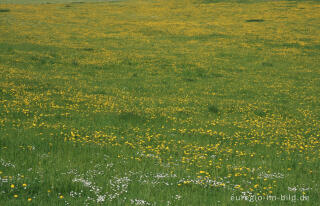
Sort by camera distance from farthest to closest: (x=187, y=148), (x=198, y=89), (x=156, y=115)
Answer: (x=198, y=89)
(x=156, y=115)
(x=187, y=148)

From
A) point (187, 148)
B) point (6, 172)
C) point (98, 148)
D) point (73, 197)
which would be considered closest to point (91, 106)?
point (98, 148)

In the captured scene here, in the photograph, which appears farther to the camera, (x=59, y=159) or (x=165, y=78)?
(x=165, y=78)

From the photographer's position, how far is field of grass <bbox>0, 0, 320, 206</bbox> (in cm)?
730

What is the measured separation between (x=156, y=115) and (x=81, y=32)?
122 ft

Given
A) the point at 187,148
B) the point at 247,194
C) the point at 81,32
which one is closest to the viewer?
the point at 247,194

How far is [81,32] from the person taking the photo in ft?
155

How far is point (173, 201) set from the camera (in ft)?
22.1

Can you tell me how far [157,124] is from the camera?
43.3ft

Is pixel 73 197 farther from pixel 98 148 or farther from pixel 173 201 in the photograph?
pixel 98 148

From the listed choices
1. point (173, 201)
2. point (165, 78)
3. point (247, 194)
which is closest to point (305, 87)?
point (165, 78)

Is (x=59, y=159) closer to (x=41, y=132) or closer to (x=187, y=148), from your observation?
(x=41, y=132)

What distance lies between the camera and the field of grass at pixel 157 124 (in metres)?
7.30

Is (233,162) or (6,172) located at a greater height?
(6,172)

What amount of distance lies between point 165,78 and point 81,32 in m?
28.3
